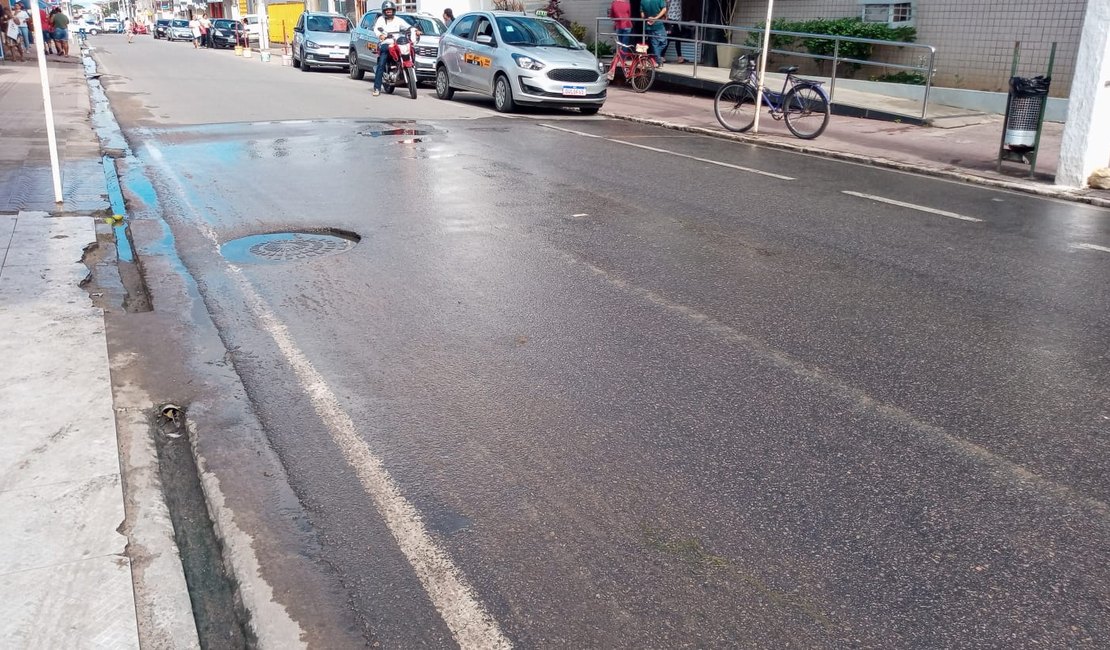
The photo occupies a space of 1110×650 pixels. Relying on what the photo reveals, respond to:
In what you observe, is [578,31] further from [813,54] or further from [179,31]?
[179,31]

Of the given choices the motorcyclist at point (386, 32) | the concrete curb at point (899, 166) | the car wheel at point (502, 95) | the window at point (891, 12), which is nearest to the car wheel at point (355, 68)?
the motorcyclist at point (386, 32)

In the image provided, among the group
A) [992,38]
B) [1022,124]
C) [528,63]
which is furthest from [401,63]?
[1022,124]

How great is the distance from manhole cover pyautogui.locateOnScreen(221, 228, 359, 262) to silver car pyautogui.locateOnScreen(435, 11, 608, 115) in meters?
9.81

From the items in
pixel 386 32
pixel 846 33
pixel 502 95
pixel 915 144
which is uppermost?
pixel 846 33

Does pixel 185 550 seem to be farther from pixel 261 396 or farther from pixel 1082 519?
pixel 1082 519

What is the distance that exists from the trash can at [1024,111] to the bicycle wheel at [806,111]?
2.92 meters

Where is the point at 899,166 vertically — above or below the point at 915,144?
below

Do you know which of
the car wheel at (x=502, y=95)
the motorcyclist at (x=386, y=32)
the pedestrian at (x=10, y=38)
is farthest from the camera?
the pedestrian at (x=10, y=38)

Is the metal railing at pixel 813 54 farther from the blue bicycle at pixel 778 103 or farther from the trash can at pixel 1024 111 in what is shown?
the trash can at pixel 1024 111

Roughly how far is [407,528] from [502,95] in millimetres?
15042

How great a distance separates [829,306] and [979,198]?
5.09m

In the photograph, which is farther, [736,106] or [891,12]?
[891,12]

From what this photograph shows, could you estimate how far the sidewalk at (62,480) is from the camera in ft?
9.66

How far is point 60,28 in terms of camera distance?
1483 inches
